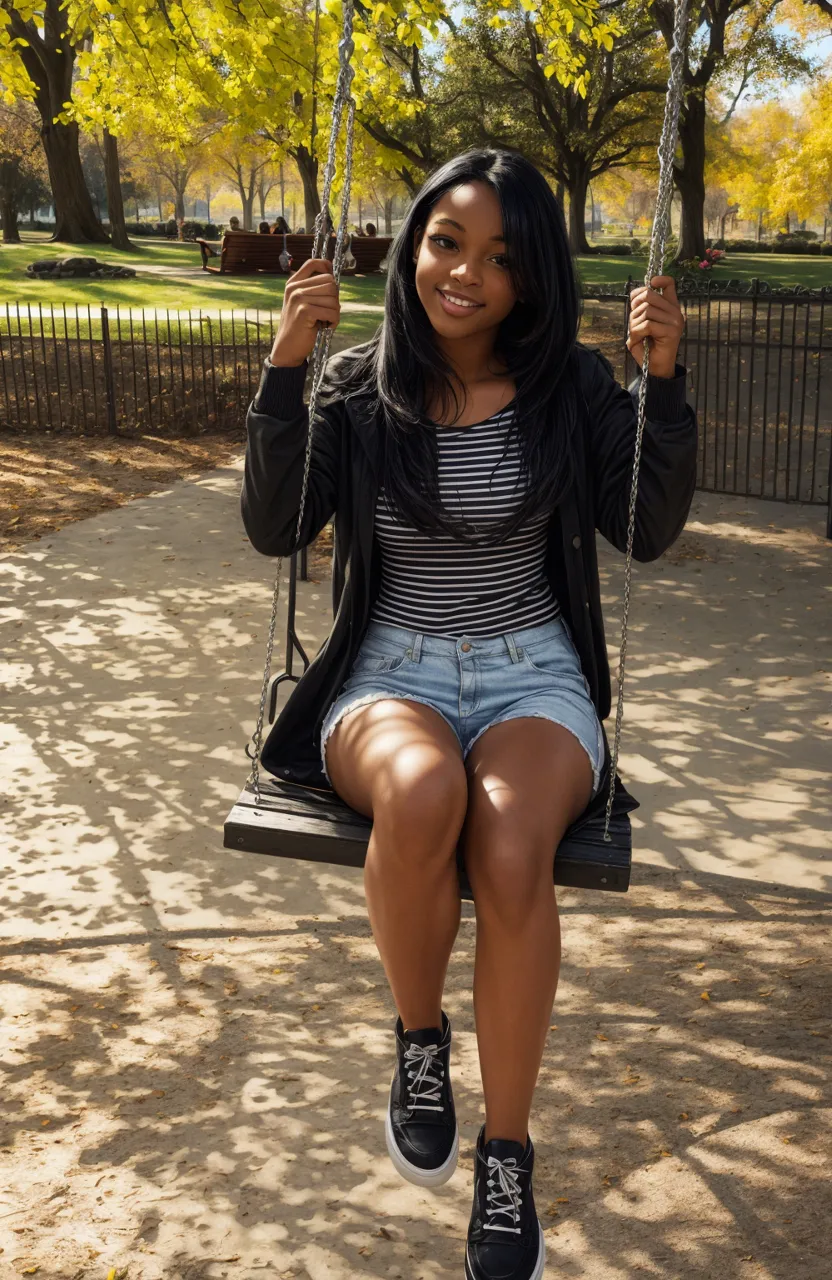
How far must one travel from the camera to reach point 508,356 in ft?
9.69

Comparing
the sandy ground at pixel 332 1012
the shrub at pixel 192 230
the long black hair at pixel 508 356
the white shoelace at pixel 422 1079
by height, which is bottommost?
the sandy ground at pixel 332 1012

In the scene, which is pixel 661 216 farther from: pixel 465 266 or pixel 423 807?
pixel 423 807

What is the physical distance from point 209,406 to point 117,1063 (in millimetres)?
11060

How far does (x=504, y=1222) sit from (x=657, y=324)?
1697 millimetres

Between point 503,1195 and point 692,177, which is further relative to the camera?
point 692,177

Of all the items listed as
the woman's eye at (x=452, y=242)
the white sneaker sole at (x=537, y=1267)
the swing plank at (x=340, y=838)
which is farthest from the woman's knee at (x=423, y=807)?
the woman's eye at (x=452, y=242)

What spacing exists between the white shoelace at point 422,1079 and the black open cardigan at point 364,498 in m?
0.58

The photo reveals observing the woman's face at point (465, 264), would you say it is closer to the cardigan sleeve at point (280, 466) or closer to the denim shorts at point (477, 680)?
the cardigan sleeve at point (280, 466)

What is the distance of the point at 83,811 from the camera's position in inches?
202

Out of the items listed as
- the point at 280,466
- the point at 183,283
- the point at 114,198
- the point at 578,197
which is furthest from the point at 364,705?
the point at 578,197

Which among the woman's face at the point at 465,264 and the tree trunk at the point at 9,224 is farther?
the tree trunk at the point at 9,224

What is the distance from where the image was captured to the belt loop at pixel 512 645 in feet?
9.23

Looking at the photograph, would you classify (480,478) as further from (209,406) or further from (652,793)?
(209,406)

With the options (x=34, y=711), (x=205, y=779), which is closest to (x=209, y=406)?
(x=34, y=711)
